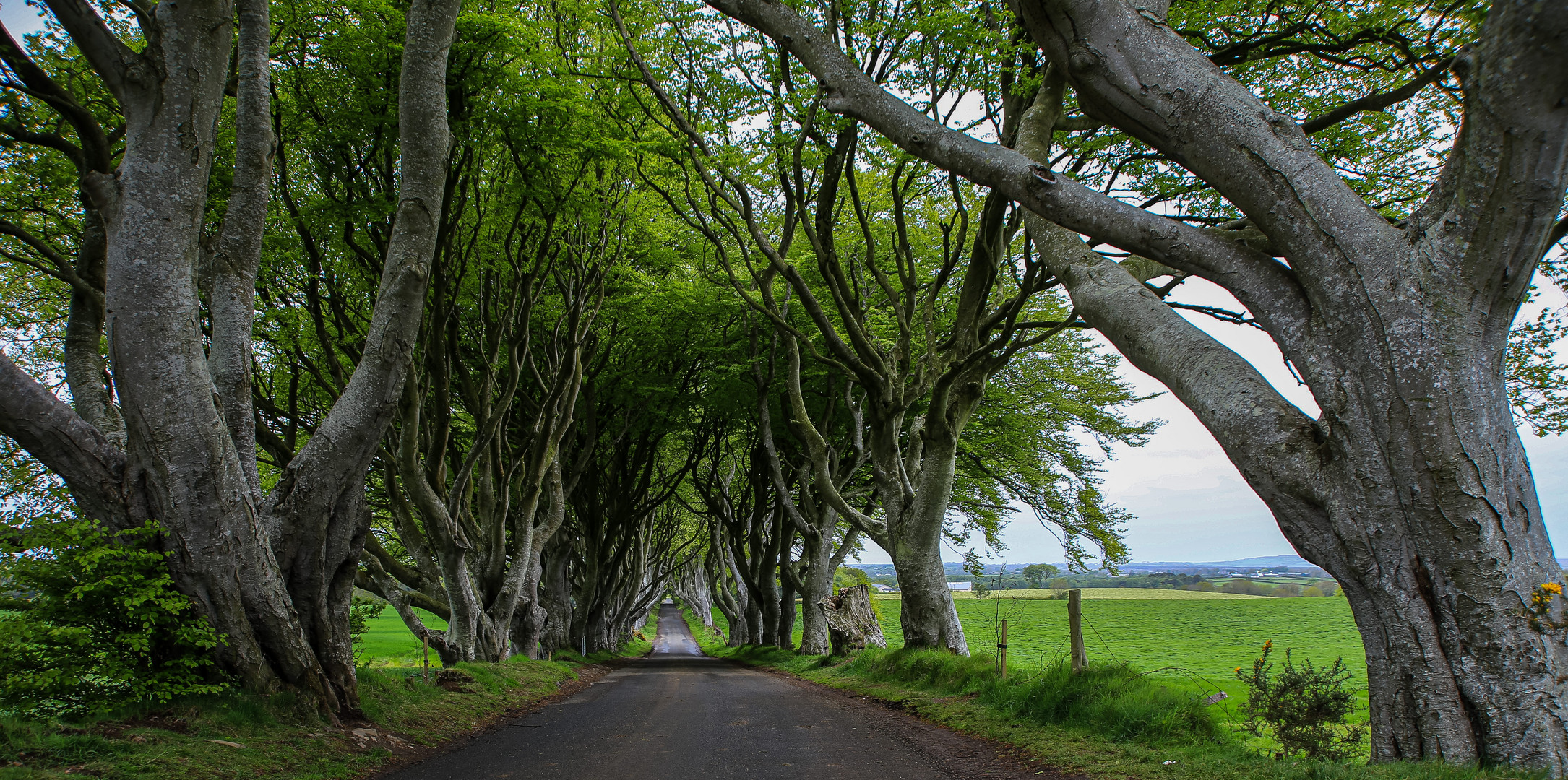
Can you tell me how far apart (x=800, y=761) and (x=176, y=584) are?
4.96 m

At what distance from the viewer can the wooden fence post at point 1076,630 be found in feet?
25.4

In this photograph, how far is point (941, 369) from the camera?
11.9 metres

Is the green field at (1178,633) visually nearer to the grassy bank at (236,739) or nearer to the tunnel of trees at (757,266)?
the tunnel of trees at (757,266)

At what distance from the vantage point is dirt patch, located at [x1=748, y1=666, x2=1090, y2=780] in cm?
565

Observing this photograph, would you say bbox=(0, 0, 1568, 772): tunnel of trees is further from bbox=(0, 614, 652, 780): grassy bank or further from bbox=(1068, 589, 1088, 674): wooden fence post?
bbox=(1068, 589, 1088, 674): wooden fence post

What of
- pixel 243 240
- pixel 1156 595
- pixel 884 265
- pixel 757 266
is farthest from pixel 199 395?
pixel 1156 595

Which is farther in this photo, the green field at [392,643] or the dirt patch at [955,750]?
the green field at [392,643]

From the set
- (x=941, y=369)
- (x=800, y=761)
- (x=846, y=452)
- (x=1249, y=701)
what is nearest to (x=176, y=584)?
(x=800, y=761)

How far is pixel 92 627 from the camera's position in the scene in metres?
5.19

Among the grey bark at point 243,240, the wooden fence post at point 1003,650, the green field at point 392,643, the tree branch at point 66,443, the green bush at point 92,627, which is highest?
the grey bark at point 243,240


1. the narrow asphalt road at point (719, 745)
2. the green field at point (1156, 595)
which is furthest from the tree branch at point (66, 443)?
the green field at point (1156, 595)

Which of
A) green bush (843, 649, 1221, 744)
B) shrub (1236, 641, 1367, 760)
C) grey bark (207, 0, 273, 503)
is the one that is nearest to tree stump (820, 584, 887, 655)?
green bush (843, 649, 1221, 744)

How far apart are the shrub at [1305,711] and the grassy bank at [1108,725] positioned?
0.76 ft

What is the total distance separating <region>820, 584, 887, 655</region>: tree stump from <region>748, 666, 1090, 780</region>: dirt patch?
672 cm
